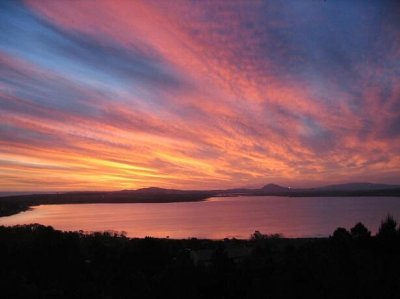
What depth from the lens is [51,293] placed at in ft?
55.3

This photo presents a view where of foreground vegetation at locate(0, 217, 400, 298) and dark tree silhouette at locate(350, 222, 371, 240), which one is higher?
dark tree silhouette at locate(350, 222, 371, 240)

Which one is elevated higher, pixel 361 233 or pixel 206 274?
pixel 361 233

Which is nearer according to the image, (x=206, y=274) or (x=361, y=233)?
(x=206, y=274)

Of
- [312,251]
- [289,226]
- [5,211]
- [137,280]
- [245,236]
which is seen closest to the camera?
[137,280]

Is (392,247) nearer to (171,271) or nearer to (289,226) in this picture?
(171,271)

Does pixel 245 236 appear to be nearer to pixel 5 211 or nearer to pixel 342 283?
pixel 342 283

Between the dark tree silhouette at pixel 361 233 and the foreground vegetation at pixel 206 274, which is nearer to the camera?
the foreground vegetation at pixel 206 274

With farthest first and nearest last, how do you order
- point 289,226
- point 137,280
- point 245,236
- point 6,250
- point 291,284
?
point 289,226, point 245,236, point 6,250, point 137,280, point 291,284

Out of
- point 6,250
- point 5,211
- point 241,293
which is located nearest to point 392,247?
point 241,293

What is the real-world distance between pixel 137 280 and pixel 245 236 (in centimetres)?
4521

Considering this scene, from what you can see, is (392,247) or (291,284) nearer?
(291,284)

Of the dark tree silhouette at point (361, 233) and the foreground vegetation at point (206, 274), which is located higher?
the dark tree silhouette at point (361, 233)

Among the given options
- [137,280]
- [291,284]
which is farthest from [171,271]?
[291,284]

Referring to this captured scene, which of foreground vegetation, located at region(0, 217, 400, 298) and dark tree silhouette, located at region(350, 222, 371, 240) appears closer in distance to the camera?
foreground vegetation, located at region(0, 217, 400, 298)
